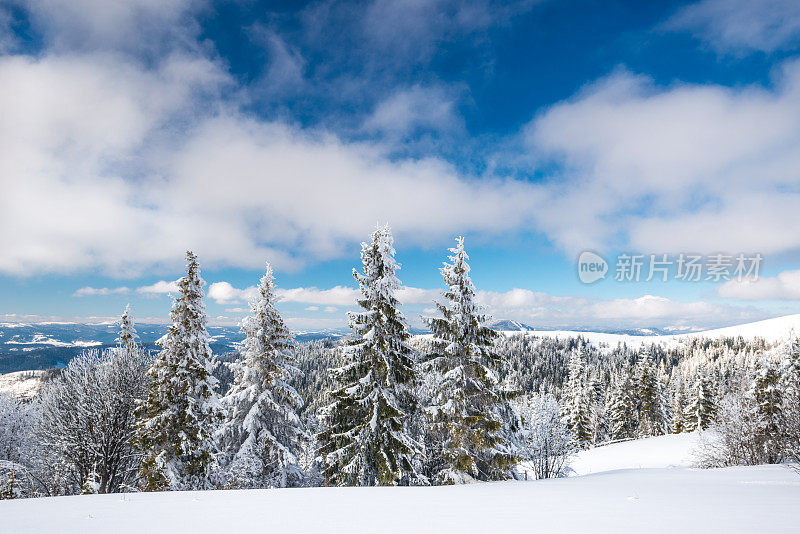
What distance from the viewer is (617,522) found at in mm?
5684

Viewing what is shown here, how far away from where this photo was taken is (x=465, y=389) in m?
17.5

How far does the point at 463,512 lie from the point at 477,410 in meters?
11.3

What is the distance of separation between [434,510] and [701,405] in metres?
60.3

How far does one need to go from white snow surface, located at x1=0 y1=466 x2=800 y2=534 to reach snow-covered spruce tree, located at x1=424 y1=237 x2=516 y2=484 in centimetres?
764

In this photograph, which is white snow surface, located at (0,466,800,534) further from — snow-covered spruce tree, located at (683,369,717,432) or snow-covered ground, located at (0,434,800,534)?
snow-covered spruce tree, located at (683,369,717,432)

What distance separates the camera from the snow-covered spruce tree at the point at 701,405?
49.1 meters

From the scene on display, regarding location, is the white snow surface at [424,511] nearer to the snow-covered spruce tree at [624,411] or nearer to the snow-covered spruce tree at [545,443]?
the snow-covered spruce tree at [545,443]

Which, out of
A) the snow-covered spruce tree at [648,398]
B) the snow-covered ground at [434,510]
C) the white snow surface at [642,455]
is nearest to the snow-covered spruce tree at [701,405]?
the snow-covered spruce tree at [648,398]

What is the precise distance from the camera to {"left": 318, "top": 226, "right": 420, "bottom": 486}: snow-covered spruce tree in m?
16.1

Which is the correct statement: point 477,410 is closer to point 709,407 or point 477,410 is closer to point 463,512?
point 463,512

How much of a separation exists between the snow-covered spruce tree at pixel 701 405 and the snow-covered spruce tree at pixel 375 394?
5151cm

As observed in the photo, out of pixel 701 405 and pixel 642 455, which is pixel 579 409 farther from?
pixel 701 405

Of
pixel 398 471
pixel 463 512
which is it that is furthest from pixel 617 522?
pixel 398 471

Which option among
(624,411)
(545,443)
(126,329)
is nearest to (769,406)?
(545,443)
